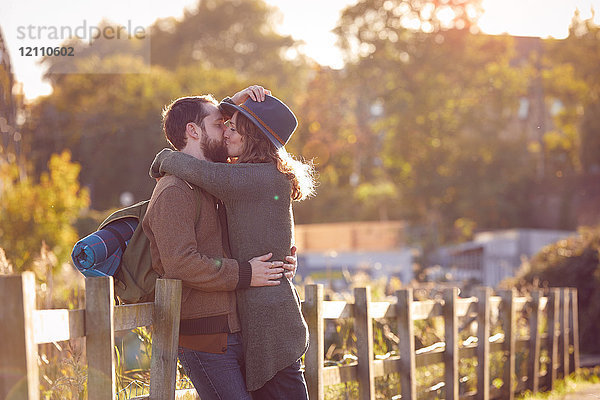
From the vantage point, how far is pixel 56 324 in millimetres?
2814

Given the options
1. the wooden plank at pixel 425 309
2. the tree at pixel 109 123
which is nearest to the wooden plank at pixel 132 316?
the wooden plank at pixel 425 309

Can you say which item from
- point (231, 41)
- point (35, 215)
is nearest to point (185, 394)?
point (35, 215)

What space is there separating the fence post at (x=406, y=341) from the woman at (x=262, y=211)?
246 cm

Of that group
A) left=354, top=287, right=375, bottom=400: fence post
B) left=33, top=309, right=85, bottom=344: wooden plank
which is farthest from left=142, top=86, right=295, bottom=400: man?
left=354, top=287, right=375, bottom=400: fence post

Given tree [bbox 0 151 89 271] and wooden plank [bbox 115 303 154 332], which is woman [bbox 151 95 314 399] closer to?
wooden plank [bbox 115 303 154 332]

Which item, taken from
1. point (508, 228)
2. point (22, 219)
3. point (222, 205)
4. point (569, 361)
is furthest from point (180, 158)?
point (508, 228)

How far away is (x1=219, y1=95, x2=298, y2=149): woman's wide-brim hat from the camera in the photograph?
333 cm

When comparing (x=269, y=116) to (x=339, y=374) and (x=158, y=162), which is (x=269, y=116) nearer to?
(x=158, y=162)

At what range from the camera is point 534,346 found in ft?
27.8

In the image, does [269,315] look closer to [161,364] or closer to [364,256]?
[161,364]

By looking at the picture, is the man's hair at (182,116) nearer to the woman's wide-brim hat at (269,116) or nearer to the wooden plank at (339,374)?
the woman's wide-brim hat at (269,116)

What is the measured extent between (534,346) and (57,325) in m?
6.53

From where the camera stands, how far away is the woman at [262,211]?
10.5ft

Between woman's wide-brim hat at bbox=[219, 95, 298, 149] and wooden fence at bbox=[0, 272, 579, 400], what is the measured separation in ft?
2.26
